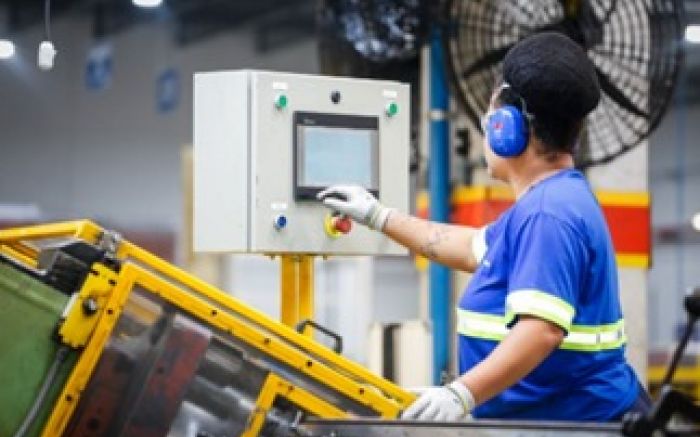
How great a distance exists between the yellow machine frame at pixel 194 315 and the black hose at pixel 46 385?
3 centimetres

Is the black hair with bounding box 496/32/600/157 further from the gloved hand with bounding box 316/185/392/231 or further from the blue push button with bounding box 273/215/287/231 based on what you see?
the blue push button with bounding box 273/215/287/231

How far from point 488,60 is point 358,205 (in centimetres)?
160

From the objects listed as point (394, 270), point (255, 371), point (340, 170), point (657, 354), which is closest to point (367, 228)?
point (340, 170)

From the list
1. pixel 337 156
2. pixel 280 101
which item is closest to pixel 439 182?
pixel 337 156

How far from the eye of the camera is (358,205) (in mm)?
3809

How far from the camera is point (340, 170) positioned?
4.11 meters

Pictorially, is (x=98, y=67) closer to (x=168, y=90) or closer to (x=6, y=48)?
(x=6, y=48)

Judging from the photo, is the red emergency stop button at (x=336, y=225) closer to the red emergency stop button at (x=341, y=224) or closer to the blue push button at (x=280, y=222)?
the red emergency stop button at (x=341, y=224)

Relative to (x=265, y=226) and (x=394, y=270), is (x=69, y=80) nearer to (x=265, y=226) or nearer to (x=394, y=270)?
(x=394, y=270)

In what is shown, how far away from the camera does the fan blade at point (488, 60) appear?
17.2ft

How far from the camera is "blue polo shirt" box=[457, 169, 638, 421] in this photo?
2.96m

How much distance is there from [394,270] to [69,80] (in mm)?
5925

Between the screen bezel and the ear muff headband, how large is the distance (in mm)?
931

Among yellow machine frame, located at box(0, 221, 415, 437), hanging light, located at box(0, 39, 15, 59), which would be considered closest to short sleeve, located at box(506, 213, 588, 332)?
yellow machine frame, located at box(0, 221, 415, 437)
